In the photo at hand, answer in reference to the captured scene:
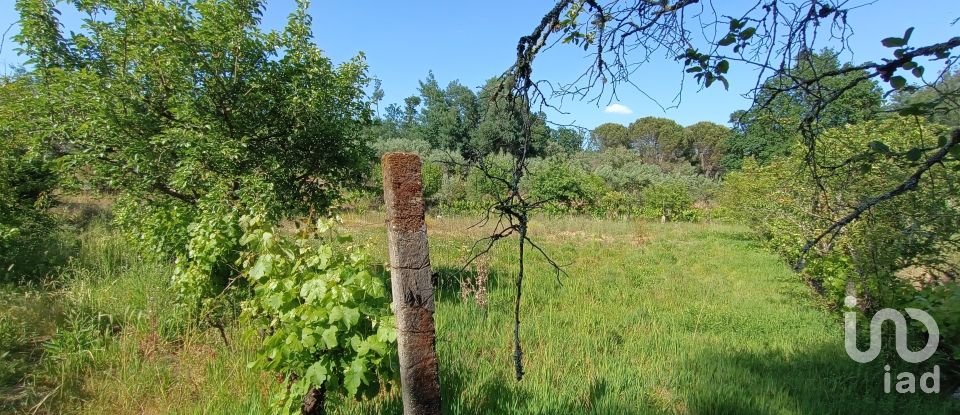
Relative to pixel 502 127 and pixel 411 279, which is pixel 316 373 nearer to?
pixel 411 279

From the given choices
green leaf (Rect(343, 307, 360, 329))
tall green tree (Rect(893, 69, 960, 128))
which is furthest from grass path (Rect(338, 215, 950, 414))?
tall green tree (Rect(893, 69, 960, 128))

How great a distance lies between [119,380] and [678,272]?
9510 mm

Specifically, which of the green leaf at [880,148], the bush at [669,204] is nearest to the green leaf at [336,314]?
the green leaf at [880,148]

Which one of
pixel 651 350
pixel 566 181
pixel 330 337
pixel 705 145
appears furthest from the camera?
pixel 705 145

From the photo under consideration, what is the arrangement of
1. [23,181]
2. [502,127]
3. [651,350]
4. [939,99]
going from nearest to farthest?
[939,99] < [502,127] < [651,350] < [23,181]

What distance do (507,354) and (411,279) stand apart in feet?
8.46

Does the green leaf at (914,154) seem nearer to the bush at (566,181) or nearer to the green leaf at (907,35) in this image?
the green leaf at (907,35)

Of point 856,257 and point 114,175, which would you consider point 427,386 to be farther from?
point 856,257

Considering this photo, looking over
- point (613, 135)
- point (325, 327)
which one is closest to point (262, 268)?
point (325, 327)

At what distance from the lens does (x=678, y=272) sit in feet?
32.2

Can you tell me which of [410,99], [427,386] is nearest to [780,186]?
[427,386]

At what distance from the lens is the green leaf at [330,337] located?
235cm

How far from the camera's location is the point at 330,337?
2365 millimetres

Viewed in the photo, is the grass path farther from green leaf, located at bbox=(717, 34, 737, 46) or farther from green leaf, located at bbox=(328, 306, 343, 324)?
green leaf, located at bbox=(717, 34, 737, 46)
